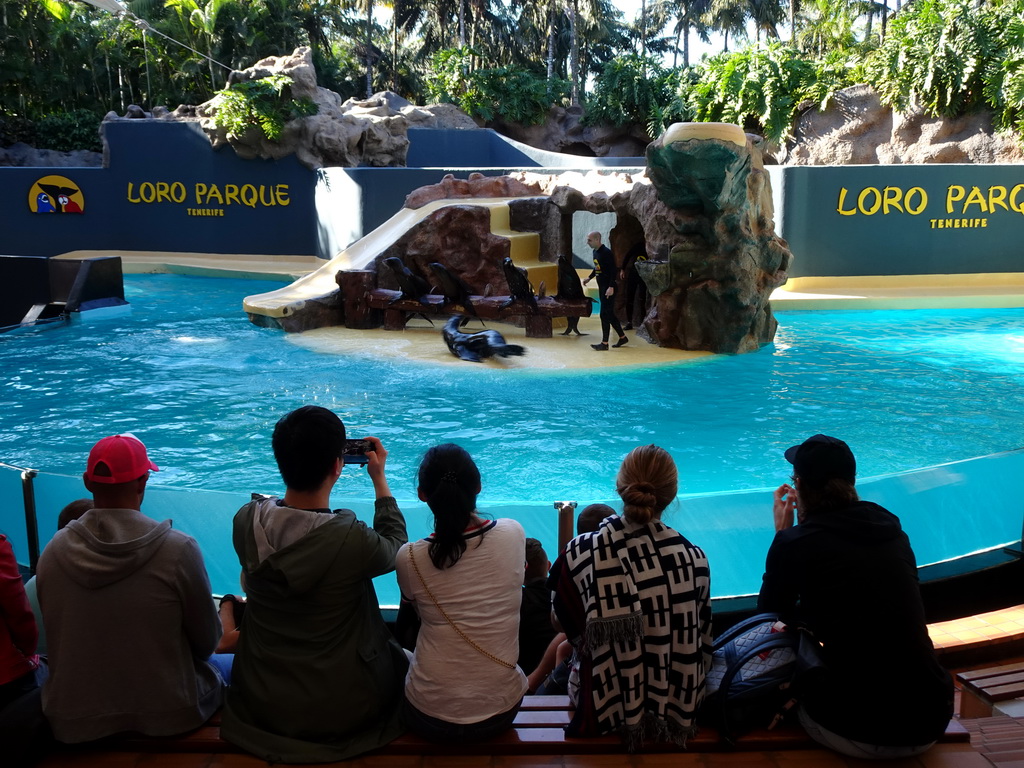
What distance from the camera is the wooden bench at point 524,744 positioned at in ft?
8.30

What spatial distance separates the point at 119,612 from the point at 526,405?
6.31 meters

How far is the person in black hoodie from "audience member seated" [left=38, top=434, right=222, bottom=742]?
165 cm

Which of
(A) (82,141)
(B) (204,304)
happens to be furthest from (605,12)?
(B) (204,304)

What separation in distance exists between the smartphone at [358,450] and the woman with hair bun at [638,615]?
680mm

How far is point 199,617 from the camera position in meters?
2.53

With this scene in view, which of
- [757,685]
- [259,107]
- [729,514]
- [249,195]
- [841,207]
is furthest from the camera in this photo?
[249,195]

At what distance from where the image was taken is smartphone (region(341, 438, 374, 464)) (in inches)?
110

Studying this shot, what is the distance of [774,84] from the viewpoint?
21.1 meters

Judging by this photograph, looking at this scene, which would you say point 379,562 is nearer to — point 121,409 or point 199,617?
point 199,617

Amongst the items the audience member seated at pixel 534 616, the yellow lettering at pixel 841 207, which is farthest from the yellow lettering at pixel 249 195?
the audience member seated at pixel 534 616

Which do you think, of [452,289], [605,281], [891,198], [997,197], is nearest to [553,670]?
[605,281]

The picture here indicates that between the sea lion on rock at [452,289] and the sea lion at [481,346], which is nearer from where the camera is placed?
the sea lion at [481,346]

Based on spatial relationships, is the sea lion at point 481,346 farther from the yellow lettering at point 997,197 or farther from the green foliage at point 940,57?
the green foliage at point 940,57

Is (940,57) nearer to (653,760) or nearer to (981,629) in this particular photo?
(981,629)
